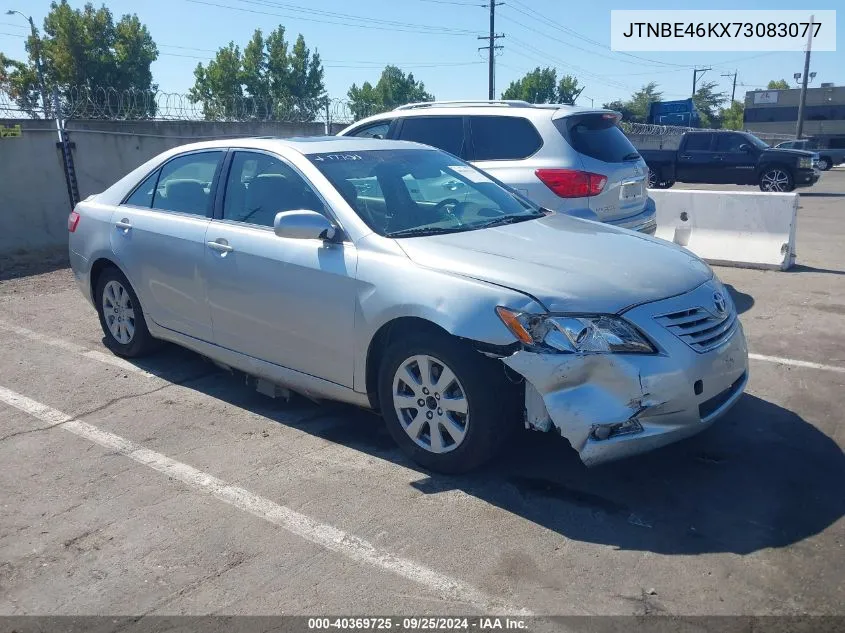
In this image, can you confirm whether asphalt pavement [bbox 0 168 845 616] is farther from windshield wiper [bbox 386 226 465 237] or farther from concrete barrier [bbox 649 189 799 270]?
concrete barrier [bbox 649 189 799 270]

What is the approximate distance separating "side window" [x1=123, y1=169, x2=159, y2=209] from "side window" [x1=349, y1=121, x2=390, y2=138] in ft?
9.98

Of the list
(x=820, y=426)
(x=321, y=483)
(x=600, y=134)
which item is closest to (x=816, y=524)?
(x=820, y=426)

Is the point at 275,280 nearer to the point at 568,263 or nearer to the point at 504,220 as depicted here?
the point at 504,220

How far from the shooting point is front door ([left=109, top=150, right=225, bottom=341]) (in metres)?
5.17

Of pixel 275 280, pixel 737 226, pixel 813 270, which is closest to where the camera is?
pixel 275 280

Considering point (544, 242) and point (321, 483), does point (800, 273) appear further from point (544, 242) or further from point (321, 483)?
point (321, 483)

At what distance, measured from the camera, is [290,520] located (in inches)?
145

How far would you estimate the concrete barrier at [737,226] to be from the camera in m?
8.99

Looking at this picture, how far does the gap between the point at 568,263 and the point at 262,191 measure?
210cm

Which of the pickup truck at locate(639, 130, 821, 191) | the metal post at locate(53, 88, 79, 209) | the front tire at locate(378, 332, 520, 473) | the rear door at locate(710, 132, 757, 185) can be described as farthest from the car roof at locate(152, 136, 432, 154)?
the rear door at locate(710, 132, 757, 185)

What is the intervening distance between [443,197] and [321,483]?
1.94 meters

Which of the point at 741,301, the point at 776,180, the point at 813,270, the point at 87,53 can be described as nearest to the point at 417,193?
the point at 741,301

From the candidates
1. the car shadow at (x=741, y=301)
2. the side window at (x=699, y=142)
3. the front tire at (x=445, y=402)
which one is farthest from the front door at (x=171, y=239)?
the side window at (x=699, y=142)

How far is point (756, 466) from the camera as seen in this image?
4055 millimetres
